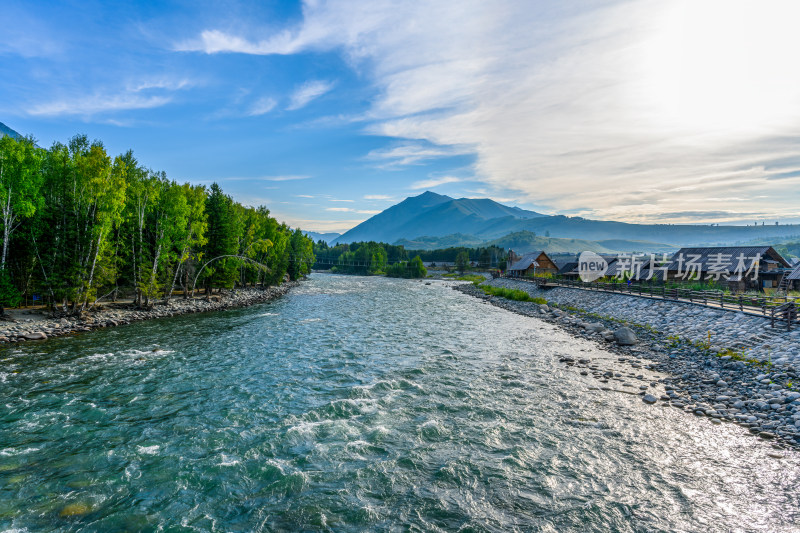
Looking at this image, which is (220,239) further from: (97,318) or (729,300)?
(729,300)

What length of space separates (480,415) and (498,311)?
3623cm

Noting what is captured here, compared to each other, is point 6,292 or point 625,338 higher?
point 6,292

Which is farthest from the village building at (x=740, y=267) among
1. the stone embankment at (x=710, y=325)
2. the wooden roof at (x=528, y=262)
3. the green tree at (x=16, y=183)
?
the green tree at (x=16, y=183)

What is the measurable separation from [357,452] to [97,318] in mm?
33668

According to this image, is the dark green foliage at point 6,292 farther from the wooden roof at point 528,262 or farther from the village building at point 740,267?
the wooden roof at point 528,262

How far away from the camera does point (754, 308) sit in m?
29.9

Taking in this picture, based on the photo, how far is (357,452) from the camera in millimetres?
12109

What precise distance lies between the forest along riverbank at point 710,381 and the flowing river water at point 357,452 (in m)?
1.21

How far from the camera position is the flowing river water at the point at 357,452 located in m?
9.14

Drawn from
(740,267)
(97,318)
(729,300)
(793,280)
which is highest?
(740,267)

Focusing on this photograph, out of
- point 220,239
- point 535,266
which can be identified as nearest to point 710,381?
point 220,239

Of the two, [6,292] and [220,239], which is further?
[220,239]

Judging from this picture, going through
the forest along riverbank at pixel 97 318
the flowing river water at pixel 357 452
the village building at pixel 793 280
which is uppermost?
the village building at pixel 793 280

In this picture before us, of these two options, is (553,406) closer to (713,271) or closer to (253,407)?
(253,407)
